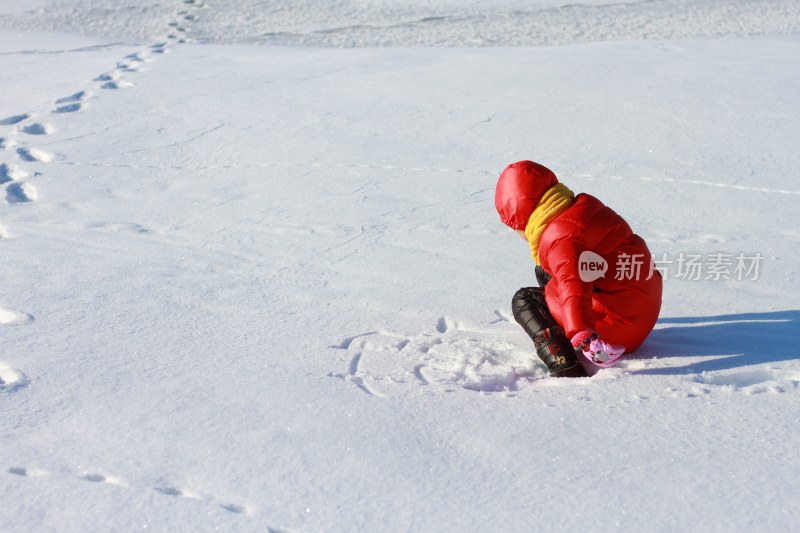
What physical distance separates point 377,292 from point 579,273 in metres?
0.92

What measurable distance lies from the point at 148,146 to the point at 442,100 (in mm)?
1852

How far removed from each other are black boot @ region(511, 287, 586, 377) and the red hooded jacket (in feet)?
0.14

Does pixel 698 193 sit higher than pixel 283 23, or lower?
lower

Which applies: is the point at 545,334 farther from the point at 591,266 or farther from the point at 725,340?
the point at 725,340

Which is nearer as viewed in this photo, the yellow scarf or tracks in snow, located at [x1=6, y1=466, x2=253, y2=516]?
tracks in snow, located at [x1=6, y1=466, x2=253, y2=516]

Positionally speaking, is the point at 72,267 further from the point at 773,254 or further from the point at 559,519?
the point at 773,254

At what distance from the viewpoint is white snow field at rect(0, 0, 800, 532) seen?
5.71 feet

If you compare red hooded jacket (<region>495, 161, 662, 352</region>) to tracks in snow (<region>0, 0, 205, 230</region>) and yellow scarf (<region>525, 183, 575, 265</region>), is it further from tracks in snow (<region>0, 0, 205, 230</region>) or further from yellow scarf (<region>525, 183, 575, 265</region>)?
tracks in snow (<region>0, 0, 205, 230</region>)

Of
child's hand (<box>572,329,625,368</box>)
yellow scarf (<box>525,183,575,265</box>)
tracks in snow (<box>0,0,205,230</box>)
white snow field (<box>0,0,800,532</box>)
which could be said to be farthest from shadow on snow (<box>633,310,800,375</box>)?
tracks in snow (<box>0,0,205,230</box>)

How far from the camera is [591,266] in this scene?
2328mm

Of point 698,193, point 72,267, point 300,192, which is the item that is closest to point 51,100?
point 300,192

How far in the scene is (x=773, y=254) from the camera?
3.26 metres

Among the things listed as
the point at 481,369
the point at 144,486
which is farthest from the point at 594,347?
the point at 144,486

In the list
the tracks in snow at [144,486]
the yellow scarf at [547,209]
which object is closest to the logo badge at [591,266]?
the yellow scarf at [547,209]
